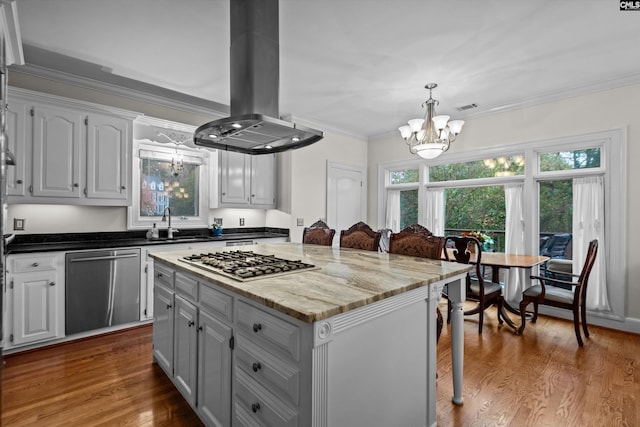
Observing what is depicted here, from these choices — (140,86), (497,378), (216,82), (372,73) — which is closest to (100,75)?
(140,86)

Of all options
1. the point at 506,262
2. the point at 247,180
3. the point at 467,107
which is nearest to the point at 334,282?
the point at 506,262

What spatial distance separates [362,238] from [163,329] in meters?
1.84

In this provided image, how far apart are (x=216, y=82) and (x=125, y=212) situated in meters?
1.86

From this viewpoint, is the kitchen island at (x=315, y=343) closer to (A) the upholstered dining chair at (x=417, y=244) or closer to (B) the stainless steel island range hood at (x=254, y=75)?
(A) the upholstered dining chair at (x=417, y=244)

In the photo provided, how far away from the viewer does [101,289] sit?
3104mm

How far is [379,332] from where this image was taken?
1.42 metres

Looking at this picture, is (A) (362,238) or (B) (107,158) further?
(B) (107,158)

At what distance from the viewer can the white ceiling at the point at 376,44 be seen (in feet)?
7.53

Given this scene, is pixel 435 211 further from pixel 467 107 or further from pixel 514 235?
pixel 467 107

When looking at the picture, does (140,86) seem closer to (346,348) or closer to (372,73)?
(372,73)

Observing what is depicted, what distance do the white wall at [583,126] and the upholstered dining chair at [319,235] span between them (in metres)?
2.60

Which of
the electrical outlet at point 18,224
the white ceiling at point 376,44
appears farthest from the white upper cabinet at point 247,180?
the electrical outlet at point 18,224

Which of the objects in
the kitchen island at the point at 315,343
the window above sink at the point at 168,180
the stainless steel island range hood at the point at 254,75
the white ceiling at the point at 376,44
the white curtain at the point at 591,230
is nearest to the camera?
the kitchen island at the point at 315,343

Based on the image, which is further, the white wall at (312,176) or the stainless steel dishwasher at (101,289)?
the white wall at (312,176)
